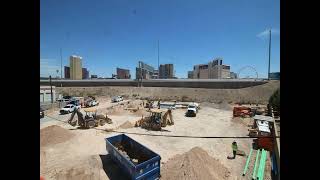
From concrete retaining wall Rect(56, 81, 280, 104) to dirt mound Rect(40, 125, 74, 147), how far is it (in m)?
43.5

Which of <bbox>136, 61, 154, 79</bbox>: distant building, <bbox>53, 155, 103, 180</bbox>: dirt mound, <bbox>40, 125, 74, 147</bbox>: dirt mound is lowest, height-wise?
<bbox>53, 155, 103, 180</bbox>: dirt mound

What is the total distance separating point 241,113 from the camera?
126ft

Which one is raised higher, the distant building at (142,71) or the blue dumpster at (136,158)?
the distant building at (142,71)

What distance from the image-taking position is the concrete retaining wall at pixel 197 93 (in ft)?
203

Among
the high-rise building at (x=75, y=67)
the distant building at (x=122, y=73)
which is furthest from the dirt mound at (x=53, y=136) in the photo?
the distant building at (x=122, y=73)

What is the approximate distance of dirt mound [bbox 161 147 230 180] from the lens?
1325 cm

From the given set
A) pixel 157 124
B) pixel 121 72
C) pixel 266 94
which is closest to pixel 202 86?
pixel 266 94

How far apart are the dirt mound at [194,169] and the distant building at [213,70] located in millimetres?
114046

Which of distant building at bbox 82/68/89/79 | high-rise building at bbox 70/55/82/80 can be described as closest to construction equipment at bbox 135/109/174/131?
high-rise building at bbox 70/55/82/80

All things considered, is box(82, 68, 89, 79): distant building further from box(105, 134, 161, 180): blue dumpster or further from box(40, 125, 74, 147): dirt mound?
box(105, 134, 161, 180): blue dumpster

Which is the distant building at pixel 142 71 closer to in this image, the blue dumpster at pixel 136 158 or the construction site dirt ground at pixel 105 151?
the construction site dirt ground at pixel 105 151
